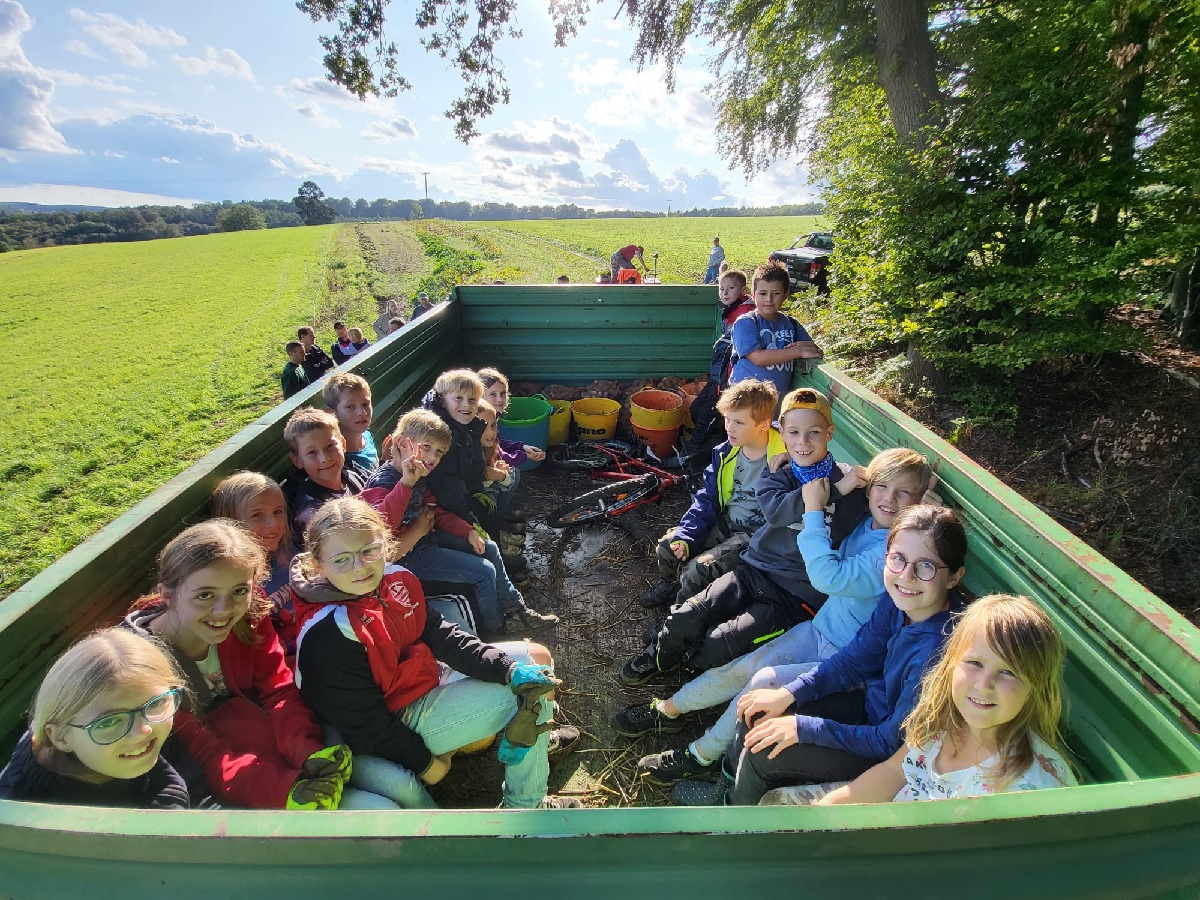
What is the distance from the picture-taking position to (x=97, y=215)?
78.2m

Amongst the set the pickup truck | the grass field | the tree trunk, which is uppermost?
the tree trunk

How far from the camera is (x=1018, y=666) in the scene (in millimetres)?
1343

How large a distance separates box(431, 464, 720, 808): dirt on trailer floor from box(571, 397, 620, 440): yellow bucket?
535 mm

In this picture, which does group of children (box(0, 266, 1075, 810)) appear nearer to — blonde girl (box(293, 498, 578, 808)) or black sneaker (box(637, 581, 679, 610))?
blonde girl (box(293, 498, 578, 808))

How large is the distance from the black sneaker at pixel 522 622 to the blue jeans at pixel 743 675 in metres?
0.98

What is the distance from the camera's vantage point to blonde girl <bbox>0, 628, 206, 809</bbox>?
126cm

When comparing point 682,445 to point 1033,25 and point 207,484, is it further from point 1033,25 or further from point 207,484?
point 1033,25

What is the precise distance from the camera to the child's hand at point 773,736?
185 centimetres

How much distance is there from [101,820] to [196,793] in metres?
0.93

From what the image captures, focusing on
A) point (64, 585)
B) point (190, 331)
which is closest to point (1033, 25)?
point (64, 585)

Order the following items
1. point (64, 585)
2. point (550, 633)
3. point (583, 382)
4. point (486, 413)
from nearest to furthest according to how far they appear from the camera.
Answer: point (64, 585) → point (550, 633) → point (486, 413) → point (583, 382)

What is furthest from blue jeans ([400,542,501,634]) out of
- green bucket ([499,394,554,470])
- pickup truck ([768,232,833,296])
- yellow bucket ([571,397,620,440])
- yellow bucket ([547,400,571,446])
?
pickup truck ([768,232,833,296])

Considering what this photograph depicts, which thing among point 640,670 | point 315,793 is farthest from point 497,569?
point 315,793

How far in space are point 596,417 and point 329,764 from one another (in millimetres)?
3883
